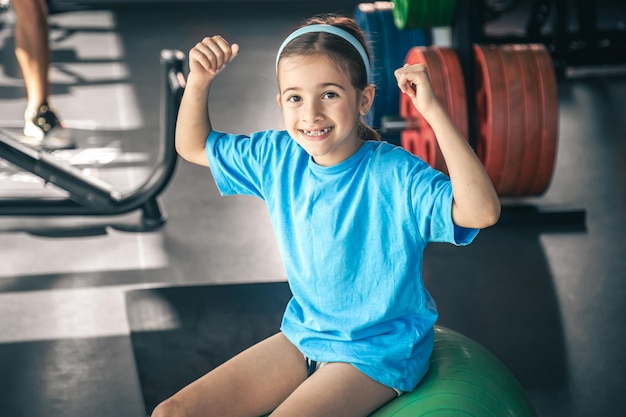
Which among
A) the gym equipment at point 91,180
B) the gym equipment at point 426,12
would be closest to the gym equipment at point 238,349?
the gym equipment at point 91,180

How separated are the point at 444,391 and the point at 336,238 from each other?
36 centimetres

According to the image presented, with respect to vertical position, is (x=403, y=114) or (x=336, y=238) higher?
(x=336, y=238)

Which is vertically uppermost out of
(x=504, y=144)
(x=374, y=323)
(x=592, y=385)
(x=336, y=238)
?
(x=336, y=238)

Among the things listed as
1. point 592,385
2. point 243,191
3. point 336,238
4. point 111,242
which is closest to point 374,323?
point 336,238

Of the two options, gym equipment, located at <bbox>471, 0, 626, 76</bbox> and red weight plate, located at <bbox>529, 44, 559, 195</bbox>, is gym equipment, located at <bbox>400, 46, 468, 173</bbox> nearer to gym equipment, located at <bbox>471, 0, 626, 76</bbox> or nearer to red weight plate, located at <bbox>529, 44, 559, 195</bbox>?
red weight plate, located at <bbox>529, 44, 559, 195</bbox>

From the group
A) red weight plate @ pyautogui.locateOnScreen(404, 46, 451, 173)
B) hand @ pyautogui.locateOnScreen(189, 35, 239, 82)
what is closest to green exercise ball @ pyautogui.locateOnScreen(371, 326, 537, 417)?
hand @ pyautogui.locateOnScreen(189, 35, 239, 82)

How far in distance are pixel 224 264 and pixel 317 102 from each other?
174cm

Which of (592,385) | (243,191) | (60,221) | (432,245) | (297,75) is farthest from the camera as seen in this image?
(60,221)

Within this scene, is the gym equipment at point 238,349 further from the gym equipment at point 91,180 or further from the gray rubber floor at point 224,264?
the gym equipment at point 91,180

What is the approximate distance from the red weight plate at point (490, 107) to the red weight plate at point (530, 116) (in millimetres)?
89

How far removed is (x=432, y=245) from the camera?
334cm

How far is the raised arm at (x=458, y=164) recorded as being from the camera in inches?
56.7

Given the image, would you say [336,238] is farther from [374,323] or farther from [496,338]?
[496,338]

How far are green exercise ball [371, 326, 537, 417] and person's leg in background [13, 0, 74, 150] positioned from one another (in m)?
2.53
